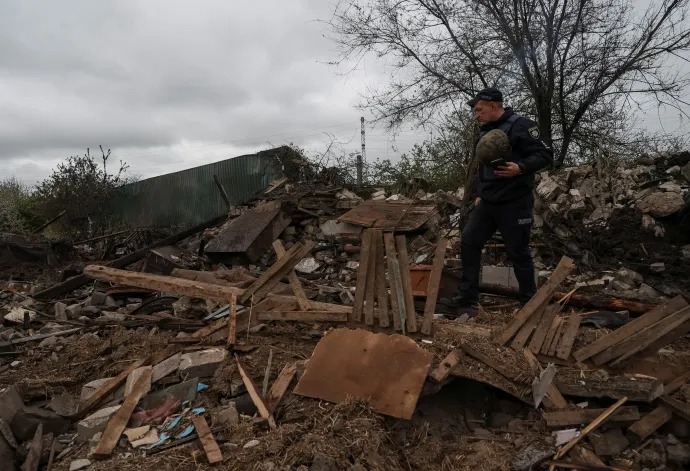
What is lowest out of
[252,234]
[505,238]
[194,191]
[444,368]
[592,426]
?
[592,426]

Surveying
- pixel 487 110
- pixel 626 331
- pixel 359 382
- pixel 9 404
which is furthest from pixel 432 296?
pixel 9 404

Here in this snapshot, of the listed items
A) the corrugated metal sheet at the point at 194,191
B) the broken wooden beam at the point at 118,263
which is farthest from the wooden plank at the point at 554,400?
the corrugated metal sheet at the point at 194,191

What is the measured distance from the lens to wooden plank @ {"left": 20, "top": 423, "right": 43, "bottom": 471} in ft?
8.50

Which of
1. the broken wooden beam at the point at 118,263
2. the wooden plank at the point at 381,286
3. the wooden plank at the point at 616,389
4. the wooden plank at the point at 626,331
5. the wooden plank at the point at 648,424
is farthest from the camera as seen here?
the broken wooden beam at the point at 118,263

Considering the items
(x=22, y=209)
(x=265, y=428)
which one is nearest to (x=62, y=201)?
(x=22, y=209)

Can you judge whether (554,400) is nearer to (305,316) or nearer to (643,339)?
(643,339)

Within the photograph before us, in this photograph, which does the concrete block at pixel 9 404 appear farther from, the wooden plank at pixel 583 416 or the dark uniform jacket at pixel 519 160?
the dark uniform jacket at pixel 519 160

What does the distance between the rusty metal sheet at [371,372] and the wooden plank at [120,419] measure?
995mm

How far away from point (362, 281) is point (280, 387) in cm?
119

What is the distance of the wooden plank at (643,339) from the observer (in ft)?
9.55

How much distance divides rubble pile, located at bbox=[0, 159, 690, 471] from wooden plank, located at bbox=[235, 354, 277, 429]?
0.01m

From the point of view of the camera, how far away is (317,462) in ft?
7.00

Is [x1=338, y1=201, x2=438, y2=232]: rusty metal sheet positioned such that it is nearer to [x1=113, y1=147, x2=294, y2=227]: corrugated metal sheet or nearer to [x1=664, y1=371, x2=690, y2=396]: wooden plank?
[x1=113, y1=147, x2=294, y2=227]: corrugated metal sheet

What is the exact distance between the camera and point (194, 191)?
45.9ft
